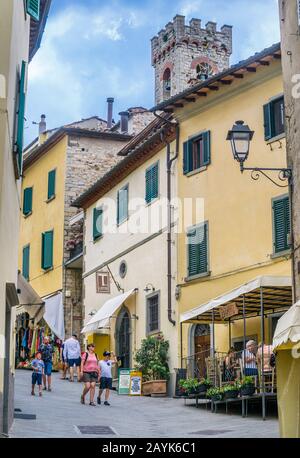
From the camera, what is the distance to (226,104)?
22.5 meters

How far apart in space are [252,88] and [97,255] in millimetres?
11504

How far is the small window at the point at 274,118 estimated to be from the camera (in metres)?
20.2

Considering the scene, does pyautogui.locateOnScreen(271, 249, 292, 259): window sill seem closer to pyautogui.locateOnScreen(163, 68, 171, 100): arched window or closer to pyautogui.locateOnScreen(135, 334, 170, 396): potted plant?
pyautogui.locateOnScreen(135, 334, 170, 396): potted plant

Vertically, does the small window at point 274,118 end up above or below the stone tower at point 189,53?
below

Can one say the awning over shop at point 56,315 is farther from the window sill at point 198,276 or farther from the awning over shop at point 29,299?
the awning over shop at point 29,299

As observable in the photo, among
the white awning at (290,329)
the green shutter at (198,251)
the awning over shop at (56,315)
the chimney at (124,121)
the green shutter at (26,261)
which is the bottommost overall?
the white awning at (290,329)

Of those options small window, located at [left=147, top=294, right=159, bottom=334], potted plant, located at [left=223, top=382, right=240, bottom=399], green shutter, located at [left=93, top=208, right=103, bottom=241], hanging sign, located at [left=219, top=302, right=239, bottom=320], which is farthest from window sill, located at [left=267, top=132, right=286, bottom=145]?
green shutter, located at [left=93, top=208, right=103, bottom=241]

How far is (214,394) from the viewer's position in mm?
17875

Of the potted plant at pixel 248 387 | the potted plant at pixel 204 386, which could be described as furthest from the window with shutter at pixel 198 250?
the potted plant at pixel 248 387

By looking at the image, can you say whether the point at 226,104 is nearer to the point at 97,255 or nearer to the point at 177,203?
the point at 177,203

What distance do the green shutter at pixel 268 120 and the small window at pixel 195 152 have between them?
2633 mm

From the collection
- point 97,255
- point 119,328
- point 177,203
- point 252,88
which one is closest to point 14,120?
point 252,88

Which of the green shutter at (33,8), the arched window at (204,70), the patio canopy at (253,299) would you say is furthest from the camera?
the arched window at (204,70)

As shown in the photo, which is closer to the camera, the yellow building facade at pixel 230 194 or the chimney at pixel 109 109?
the yellow building facade at pixel 230 194
